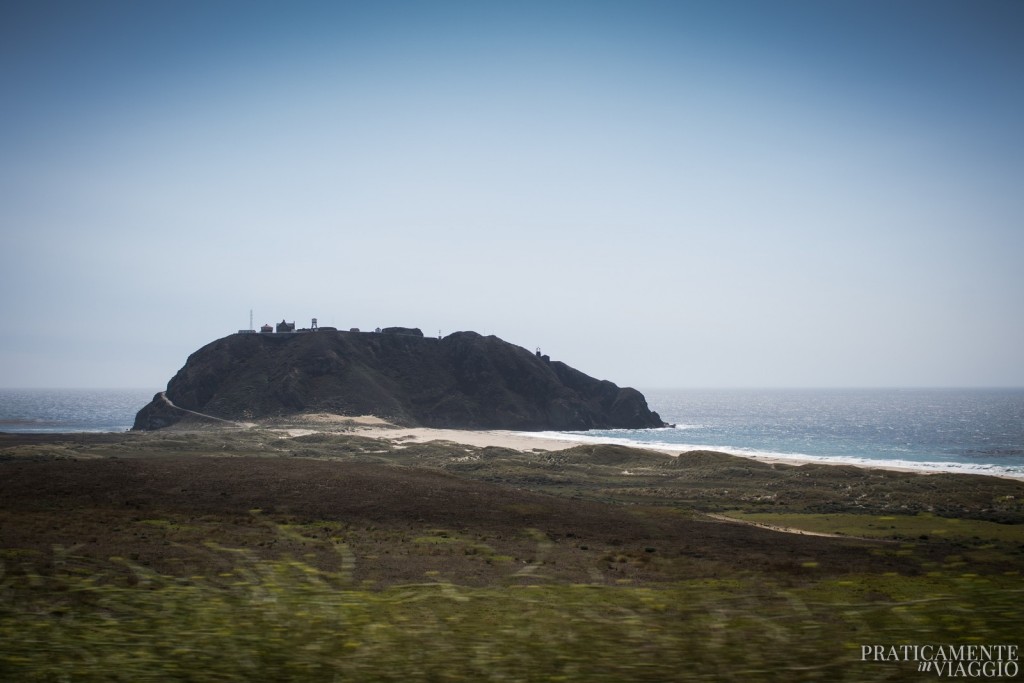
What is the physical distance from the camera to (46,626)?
9.76m

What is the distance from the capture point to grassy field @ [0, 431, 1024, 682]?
26.6ft

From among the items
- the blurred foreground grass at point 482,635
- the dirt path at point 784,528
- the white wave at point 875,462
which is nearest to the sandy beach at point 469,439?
the white wave at point 875,462

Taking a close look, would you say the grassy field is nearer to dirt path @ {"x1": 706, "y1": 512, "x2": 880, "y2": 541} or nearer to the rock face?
dirt path @ {"x1": 706, "y1": 512, "x2": 880, "y2": 541}

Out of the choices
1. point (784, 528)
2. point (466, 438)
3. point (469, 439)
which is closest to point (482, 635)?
point (784, 528)

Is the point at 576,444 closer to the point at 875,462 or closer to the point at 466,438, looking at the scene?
the point at 466,438

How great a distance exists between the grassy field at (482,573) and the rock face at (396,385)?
73.0 meters

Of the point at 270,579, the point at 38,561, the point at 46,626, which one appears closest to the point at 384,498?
the point at 38,561

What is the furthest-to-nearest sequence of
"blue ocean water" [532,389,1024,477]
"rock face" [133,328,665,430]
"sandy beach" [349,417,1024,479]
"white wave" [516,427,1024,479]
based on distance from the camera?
1. "rock face" [133,328,665,430]
2. "sandy beach" [349,417,1024,479]
3. "blue ocean water" [532,389,1024,477]
4. "white wave" [516,427,1024,479]

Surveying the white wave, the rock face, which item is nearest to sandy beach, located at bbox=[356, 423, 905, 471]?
the white wave

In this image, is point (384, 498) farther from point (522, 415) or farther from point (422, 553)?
point (522, 415)

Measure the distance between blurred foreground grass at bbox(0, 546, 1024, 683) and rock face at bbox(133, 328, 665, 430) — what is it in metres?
133

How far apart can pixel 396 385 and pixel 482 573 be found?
5661 inches

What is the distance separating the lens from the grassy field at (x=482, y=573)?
8.09 m

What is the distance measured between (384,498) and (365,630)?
113ft
